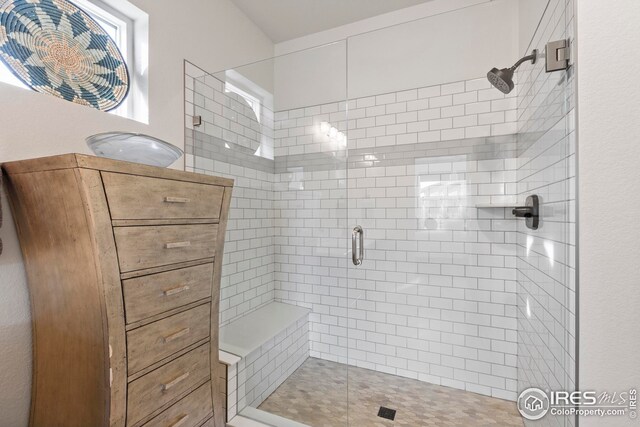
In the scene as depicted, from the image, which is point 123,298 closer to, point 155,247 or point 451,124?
point 155,247

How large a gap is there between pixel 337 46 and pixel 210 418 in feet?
7.46

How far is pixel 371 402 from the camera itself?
1.86m

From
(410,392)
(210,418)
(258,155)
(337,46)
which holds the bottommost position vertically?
(410,392)

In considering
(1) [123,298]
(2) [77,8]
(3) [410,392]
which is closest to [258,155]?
(2) [77,8]

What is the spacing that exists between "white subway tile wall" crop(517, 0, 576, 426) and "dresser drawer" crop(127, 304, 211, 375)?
1398 mm

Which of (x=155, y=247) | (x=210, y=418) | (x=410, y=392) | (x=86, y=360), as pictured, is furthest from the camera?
(x=410, y=392)

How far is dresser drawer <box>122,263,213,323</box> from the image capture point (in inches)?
38.2

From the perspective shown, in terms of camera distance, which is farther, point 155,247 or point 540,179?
point 540,179

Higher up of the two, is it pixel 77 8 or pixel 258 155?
pixel 77 8

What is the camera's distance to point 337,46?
6.63ft

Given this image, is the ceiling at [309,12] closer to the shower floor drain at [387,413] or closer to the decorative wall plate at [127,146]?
the decorative wall plate at [127,146]

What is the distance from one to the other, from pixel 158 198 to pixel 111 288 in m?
0.33

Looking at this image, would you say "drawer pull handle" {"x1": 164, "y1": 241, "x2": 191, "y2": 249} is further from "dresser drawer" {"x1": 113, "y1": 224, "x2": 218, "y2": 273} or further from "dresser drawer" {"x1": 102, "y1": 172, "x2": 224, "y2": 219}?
"dresser drawer" {"x1": 102, "y1": 172, "x2": 224, "y2": 219}

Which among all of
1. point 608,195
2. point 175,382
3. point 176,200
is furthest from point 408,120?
point 175,382
